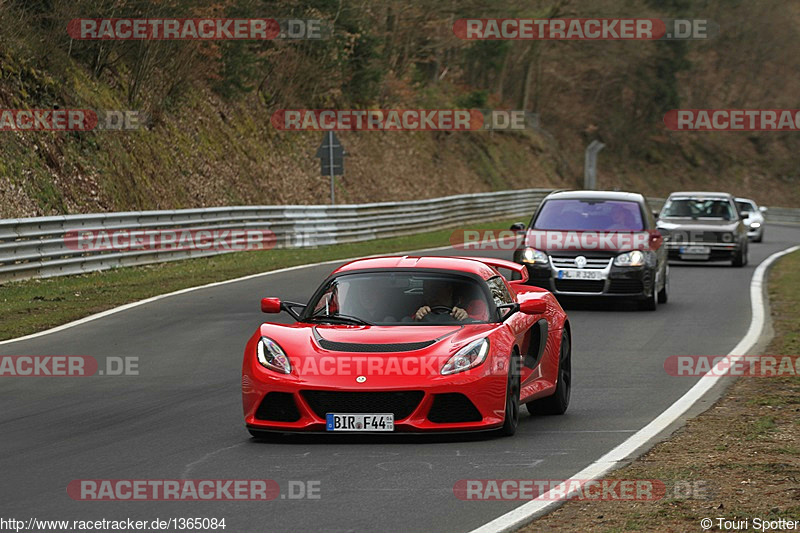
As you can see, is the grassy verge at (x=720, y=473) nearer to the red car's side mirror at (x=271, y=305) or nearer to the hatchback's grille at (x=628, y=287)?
the red car's side mirror at (x=271, y=305)

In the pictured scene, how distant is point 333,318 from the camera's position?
984 centimetres

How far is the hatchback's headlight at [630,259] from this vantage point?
2009 centimetres

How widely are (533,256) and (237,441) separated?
37.7 ft

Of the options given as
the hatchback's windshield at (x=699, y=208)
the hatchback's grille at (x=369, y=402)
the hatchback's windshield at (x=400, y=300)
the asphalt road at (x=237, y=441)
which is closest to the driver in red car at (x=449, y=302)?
the hatchback's windshield at (x=400, y=300)

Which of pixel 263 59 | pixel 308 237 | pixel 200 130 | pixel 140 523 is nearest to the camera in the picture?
pixel 140 523

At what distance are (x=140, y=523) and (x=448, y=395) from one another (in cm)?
291

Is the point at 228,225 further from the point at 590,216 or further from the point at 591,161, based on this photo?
the point at 591,161

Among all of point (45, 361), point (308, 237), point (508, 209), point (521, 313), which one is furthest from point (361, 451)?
point (508, 209)

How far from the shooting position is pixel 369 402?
8.98m

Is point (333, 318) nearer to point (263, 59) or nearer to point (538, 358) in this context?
point (538, 358)

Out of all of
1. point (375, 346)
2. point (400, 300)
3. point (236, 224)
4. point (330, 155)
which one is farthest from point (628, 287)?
point (330, 155)

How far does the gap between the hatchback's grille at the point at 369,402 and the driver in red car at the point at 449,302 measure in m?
1.05

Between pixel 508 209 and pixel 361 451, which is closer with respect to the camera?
pixel 361 451

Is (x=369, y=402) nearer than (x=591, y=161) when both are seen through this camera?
Yes
